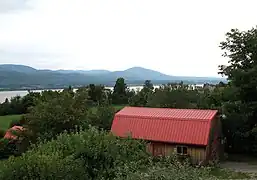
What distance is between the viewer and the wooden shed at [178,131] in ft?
90.8

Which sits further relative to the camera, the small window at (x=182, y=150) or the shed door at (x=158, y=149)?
the shed door at (x=158, y=149)

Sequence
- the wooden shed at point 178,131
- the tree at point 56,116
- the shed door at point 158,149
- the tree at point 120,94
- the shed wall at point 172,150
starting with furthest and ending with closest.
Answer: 1. the tree at point 120,94
2. the tree at point 56,116
3. the shed door at point 158,149
4. the wooden shed at point 178,131
5. the shed wall at point 172,150

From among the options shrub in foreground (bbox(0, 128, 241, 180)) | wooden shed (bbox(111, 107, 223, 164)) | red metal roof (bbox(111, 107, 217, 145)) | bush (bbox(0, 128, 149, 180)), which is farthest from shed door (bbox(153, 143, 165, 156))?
bush (bbox(0, 128, 149, 180))

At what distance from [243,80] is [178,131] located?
23.2ft

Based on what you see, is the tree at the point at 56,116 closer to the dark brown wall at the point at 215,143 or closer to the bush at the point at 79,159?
the dark brown wall at the point at 215,143

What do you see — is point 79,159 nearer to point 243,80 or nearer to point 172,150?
point 172,150

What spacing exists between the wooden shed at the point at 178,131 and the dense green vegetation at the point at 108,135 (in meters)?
1.64

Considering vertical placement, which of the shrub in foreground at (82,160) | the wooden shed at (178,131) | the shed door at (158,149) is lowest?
the shed door at (158,149)

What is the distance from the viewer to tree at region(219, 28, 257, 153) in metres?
30.3

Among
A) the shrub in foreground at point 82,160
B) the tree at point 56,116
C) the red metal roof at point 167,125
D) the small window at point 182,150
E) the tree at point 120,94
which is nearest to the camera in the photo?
the shrub in foreground at point 82,160

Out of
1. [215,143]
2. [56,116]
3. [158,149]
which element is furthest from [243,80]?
[56,116]

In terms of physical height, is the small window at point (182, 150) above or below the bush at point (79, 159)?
below

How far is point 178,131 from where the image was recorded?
2847 centimetres

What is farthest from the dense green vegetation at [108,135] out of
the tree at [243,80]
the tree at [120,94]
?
the tree at [120,94]
